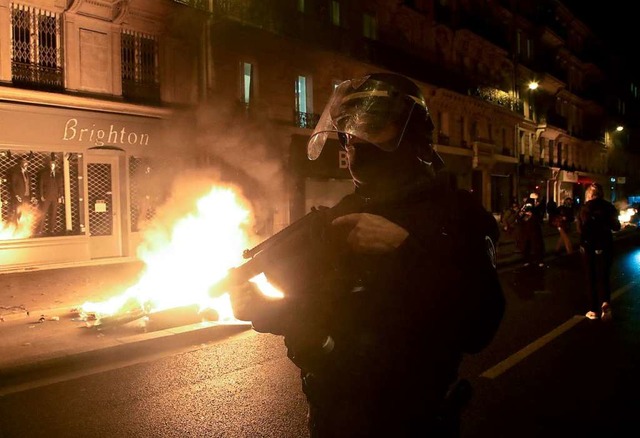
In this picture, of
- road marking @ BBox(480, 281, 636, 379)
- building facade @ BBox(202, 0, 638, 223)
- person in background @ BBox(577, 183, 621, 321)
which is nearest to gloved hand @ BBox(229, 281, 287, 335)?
building facade @ BBox(202, 0, 638, 223)

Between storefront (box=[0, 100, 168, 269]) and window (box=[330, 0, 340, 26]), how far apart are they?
8.66m

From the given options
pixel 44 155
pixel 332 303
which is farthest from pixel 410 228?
pixel 44 155

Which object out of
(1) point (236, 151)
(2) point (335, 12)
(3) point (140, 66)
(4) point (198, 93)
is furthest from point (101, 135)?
(2) point (335, 12)

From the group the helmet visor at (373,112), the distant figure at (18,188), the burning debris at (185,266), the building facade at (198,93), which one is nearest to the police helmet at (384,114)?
the helmet visor at (373,112)

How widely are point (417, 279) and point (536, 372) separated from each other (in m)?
4.38

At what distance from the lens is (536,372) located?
5.19 metres

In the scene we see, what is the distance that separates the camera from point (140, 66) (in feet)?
44.2

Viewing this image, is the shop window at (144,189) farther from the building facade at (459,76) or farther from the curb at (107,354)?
the curb at (107,354)

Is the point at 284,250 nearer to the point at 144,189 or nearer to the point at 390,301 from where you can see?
the point at 390,301

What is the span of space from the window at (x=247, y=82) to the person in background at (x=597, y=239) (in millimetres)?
11313

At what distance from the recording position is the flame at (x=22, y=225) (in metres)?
11.0

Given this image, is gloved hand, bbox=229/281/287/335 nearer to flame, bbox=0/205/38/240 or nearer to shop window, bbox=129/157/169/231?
flame, bbox=0/205/38/240

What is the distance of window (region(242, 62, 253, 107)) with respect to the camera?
1617 centimetres

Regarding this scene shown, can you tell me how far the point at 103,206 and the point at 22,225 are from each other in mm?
1954
